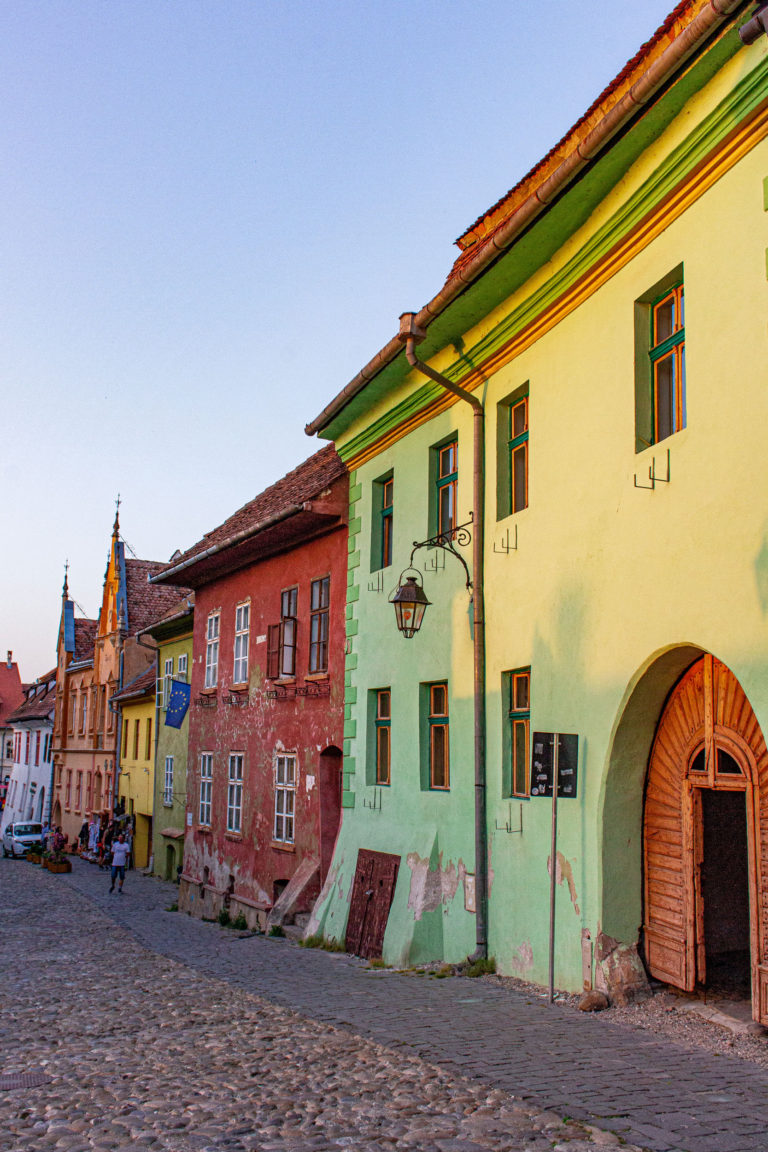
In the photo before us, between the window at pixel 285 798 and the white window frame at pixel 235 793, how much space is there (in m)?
2.13

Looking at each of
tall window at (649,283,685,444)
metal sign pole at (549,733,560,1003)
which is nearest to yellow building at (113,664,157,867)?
metal sign pole at (549,733,560,1003)

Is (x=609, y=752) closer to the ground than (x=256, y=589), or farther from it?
closer to the ground

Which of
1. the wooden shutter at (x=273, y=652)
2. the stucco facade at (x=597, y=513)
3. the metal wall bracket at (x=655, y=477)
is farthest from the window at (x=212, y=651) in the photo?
the metal wall bracket at (x=655, y=477)

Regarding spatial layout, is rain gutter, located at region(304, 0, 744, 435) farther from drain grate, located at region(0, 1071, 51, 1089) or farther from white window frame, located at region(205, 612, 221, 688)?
white window frame, located at region(205, 612, 221, 688)

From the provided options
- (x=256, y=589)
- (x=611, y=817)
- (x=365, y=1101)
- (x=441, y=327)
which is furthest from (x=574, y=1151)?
(x=256, y=589)

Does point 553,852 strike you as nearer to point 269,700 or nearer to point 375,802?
point 375,802

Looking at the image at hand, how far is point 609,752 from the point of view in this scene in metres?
9.45

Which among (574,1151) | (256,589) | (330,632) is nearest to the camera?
(574,1151)

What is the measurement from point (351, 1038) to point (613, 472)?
5.25 metres

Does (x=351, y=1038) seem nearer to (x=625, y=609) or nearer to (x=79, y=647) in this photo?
(x=625, y=609)

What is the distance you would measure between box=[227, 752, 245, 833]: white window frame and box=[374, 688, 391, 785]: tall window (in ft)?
21.8

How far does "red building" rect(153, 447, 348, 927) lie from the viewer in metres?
17.5

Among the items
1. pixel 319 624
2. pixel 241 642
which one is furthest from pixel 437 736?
pixel 241 642

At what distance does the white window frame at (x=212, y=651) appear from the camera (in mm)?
23594
